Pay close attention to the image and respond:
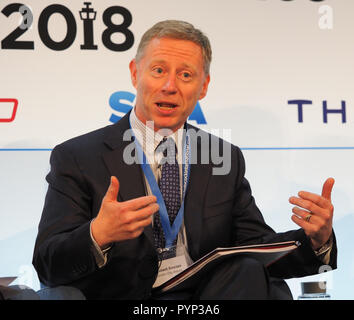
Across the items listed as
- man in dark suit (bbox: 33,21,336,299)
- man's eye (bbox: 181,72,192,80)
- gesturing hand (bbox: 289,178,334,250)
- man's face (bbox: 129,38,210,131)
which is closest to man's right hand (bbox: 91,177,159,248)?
man in dark suit (bbox: 33,21,336,299)

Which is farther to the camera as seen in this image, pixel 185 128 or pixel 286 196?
pixel 286 196

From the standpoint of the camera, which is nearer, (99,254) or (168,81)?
(99,254)

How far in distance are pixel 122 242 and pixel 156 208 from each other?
0.37 meters

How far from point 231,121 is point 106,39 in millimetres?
823

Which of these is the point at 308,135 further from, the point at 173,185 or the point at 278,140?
the point at 173,185

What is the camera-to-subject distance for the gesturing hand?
69.2 inches

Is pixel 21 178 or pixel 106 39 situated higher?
pixel 106 39

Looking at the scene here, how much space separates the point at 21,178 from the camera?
283 centimetres

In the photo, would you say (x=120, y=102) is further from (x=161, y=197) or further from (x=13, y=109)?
(x=161, y=197)

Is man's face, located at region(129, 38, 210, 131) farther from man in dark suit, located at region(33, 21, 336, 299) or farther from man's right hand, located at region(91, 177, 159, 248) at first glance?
man's right hand, located at region(91, 177, 159, 248)

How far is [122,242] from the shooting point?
182 cm

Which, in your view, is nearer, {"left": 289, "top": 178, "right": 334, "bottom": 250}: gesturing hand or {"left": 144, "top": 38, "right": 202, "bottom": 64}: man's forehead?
{"left": 289, "top": 178, "right": 334, "bottom": 250}: gesturing hand

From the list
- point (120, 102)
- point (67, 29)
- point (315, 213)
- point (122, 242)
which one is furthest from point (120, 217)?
point (67, 29)
